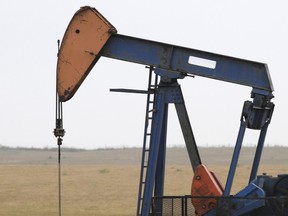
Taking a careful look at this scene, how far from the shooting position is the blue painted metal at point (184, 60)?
445 inches

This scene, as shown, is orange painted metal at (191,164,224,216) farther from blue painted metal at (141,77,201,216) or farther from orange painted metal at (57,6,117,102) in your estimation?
orange painted metal at (57,6,117,102)

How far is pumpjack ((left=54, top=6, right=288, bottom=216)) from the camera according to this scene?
1099 centimetres

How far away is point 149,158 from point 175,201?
77 cm

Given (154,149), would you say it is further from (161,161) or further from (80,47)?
(80,47)

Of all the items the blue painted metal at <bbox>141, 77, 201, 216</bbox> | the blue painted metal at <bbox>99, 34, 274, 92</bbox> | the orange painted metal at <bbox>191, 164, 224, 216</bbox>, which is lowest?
the orange painted metal at <bbox>191, 164, 224, 216</bbox>

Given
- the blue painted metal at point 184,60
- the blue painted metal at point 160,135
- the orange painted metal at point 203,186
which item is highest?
the blue painted metal at point 184,60

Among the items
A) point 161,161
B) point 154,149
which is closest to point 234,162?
point 154,149

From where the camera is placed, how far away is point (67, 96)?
12102mm

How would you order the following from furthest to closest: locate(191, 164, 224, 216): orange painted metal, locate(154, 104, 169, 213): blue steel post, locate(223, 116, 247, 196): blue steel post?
locate(154, 104, 169, 213): blue steel post → locate(191, 164, 224, 216): orange painted metal → locate(223, 116, 247, 196): blue steel post

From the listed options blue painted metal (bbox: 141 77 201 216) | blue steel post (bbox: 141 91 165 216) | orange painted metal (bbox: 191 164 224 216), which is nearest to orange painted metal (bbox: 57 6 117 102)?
blue painted metal (bbox: 141 77 201 216)

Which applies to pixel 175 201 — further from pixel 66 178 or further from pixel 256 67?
pixel 66 178

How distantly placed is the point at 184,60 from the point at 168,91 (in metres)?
0.49

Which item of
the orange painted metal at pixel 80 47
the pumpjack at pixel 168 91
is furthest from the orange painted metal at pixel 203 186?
the orange painted metal at pixel 80 47

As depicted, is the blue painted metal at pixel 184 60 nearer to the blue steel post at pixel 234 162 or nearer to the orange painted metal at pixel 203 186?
the blue steel post at pixel 234 162
